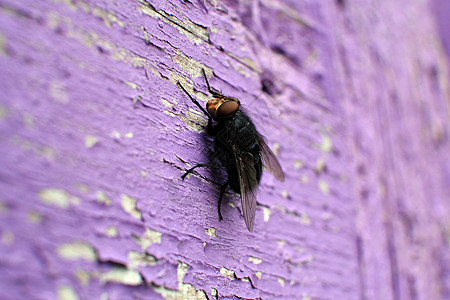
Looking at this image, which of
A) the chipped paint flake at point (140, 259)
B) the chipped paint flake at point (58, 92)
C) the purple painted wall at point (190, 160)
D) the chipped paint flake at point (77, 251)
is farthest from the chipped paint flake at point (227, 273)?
the chipped paint flake at point (58, 92)

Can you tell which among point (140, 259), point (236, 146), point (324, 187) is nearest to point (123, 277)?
point (140, 259)

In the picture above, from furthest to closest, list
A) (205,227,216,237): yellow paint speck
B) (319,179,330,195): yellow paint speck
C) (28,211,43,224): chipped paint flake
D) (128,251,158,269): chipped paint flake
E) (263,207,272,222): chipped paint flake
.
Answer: (319,179,330,195): yellow paint speck
(263,207,272,222): chipped paint flake
(205,227,216,237): yellow paint speck
(128,251,158,269): chipped paint flake
(28,211,43,224): chipped paint flake

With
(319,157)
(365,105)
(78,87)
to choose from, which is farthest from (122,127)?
(365,105)

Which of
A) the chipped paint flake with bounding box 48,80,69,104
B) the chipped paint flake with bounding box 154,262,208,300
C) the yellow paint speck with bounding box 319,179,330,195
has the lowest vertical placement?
the chipped paint flake with bounding box 154,262,208,300

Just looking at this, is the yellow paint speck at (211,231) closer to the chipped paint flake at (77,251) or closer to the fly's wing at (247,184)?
the fly's wing at (247,184)

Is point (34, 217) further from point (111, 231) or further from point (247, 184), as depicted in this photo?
point (247, 184)

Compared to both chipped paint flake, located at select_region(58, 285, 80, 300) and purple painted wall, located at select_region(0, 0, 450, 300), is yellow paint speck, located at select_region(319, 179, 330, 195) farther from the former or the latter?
chipped paint flake, located at select_region(58, 285, 80, 300)

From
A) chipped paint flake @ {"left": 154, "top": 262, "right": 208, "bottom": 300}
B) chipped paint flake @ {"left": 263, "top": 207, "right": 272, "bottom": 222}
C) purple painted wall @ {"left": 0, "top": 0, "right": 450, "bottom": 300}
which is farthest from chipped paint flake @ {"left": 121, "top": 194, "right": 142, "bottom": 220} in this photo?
chipped paint flake @ {"left": 263, "top": 207, "right": 272, "bottom": 222}
